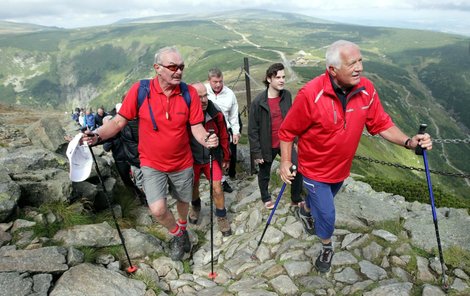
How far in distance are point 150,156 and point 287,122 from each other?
7.50 feet

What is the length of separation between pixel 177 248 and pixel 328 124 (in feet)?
11.9

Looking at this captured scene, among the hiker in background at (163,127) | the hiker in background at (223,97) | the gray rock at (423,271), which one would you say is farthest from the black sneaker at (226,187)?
the gray rock at (423,271)

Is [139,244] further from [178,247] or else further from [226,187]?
[226,187]

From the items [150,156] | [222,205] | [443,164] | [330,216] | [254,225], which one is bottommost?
[443,164]

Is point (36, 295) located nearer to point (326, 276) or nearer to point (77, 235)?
point (77, 235)

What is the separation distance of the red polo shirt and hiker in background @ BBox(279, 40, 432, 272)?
1531mm

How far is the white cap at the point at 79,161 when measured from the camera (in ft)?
16.7

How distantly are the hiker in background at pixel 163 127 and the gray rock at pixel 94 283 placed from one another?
115 centimetres

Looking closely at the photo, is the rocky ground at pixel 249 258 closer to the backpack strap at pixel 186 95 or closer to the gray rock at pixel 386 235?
the gray rock at pixel 386 235

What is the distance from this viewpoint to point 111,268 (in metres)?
5.45

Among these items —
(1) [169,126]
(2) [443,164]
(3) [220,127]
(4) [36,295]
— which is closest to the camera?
(4) [36,295]

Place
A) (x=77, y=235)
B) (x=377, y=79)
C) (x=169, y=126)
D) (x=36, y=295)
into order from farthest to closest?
(x=377, y=79) < (x=77, y=235) < (x=169, y=126) < (x=36, y=295)

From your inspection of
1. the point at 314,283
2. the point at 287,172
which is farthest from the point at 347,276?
the point at 287,172

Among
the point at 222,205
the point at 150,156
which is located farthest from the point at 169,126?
the point at 222,205
